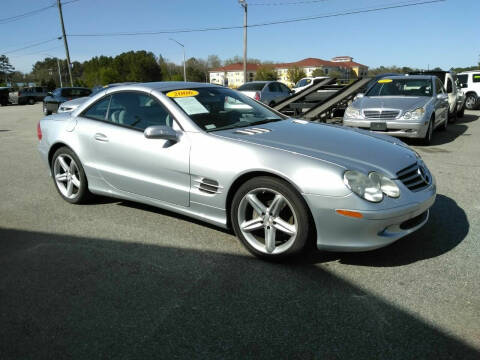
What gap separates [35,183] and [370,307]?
5082mm

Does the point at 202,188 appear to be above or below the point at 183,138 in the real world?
below

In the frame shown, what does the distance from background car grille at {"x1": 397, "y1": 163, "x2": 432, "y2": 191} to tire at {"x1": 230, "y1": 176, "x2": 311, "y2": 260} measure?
0.83m

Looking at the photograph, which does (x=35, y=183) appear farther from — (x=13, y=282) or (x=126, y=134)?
(x=13, y=282)

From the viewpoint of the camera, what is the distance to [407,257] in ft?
10.5

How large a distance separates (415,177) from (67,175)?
3750mm

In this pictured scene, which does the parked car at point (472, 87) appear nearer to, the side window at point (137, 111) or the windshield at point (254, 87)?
the windshield at point (254, 87)

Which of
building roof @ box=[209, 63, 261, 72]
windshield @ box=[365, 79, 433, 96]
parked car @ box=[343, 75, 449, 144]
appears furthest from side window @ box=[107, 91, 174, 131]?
building roof @ box=[209, 63, 261, 72]

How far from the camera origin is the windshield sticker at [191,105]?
372cm

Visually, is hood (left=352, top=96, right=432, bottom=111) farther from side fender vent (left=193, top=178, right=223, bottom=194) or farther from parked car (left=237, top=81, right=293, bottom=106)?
parked car (left=237, top=81, right=293, bottom=106)

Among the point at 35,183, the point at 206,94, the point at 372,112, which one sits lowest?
the point at 35,183

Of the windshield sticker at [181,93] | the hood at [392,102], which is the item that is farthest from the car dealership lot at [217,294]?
the hood at [392,102]

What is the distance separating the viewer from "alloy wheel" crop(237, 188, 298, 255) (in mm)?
3027

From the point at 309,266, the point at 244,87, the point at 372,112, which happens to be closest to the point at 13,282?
the point at 309,266

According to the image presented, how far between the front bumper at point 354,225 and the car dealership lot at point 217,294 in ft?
0.85
